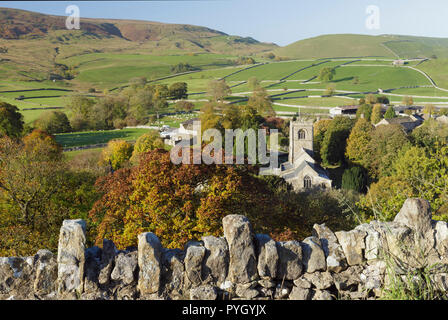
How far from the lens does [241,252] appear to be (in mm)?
5512

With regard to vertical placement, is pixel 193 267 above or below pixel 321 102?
below

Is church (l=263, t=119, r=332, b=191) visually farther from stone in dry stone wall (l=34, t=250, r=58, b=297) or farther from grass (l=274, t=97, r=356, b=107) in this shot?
grass (l=274, t=97, r=356, b=107)

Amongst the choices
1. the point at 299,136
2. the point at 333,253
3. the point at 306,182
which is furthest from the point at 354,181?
the point at 333,253

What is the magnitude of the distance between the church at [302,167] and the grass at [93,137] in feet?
98.4

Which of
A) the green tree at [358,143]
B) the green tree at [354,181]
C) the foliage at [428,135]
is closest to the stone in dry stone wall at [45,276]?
the green tree at [354,181]

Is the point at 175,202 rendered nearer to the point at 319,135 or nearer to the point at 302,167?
the point at 302,167

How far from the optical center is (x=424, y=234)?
583 centimetres

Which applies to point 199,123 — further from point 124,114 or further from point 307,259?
point 307,259

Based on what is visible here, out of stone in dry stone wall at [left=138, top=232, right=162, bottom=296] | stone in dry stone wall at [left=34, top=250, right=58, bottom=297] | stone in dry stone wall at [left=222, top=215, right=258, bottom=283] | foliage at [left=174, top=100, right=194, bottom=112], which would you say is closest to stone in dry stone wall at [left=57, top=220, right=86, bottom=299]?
stone in dry stone wall at [left=34, top=250, right=58, bottom=297]

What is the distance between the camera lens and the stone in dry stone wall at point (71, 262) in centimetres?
514

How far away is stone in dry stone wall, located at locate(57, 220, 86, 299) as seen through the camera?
5145mm

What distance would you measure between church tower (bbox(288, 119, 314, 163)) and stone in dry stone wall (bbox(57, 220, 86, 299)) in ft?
174

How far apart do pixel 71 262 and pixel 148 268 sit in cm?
105

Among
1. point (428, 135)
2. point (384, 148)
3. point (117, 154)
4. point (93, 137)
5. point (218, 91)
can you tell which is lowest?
point (117, 154)
